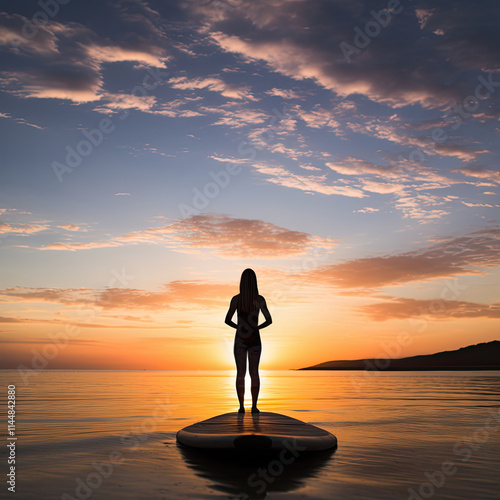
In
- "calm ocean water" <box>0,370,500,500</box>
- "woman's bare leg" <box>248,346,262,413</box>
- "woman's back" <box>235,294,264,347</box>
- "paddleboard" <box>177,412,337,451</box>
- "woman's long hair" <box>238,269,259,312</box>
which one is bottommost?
"calm ocean water" <box>0,370,500,500</box>

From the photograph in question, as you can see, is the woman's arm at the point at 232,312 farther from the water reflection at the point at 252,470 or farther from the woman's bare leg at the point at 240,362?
the water reflection at the point at 252,470

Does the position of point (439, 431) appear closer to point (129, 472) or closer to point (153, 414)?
point (129, 472)

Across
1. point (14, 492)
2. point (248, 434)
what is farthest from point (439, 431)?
point (14, 492)

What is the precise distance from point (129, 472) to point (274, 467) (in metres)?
2.42

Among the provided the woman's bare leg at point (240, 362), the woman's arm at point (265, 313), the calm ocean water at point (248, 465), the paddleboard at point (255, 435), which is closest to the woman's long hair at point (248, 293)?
the woman's arm at point (265, 313)

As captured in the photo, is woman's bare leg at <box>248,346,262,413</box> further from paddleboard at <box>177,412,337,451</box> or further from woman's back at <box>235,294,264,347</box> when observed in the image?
paddleboard at <box>177,412,337,451</box>

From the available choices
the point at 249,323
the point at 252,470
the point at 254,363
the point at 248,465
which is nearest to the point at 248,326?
Result: the point at 249,323

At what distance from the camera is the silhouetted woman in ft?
39.1

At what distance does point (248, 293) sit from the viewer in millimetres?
12078

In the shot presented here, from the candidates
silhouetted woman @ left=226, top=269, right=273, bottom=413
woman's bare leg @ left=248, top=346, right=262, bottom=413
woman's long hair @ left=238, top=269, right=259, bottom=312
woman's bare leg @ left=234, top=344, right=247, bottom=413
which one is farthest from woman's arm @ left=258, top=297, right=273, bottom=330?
woman's bare leg @ left=234, top=344, right=247, bottom=413

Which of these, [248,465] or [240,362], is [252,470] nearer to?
[248,465]

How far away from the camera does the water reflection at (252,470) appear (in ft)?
20.6

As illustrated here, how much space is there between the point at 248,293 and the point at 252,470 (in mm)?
5248

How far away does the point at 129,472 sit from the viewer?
24.1 ft
